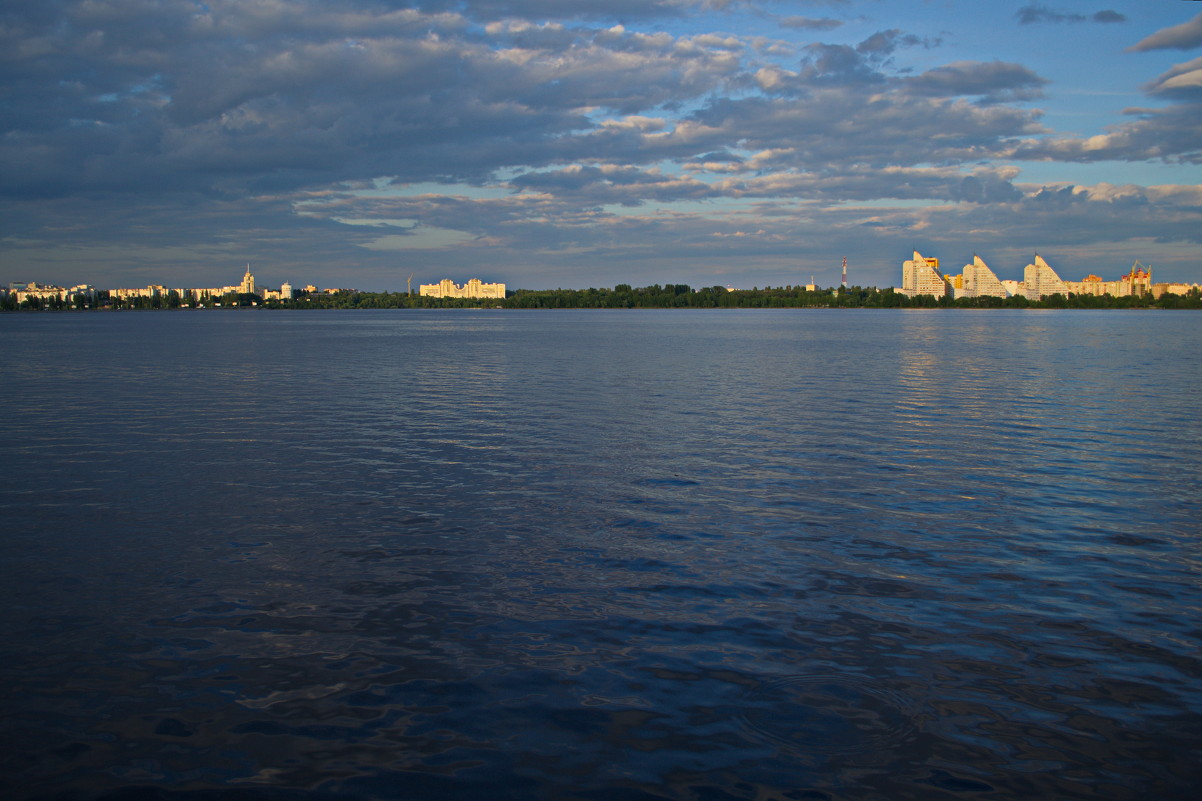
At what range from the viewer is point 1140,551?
12.1m

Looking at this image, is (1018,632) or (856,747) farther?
(1018,632)

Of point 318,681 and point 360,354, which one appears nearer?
point 318,681

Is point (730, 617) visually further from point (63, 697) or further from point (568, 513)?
point (63, 697)

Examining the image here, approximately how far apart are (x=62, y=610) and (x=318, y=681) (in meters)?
4.07

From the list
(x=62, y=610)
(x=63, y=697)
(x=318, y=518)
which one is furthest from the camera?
(x=318, y=518)

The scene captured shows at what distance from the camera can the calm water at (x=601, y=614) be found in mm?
6703

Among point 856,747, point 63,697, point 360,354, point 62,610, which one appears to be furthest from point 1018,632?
point 360,354

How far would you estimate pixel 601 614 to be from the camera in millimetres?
9680

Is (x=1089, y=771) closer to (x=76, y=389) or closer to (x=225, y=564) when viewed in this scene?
(x=225, y=564)

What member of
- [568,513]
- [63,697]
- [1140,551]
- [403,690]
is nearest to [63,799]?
[63,697]

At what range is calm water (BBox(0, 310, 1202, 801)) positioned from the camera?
264 inches

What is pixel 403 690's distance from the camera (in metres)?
7.85

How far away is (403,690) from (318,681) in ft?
2.98

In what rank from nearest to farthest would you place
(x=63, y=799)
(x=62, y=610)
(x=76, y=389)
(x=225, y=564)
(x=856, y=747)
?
(x=63, y=799) → (x=856, y=747) → (x=62, y=610) → (x=225, y=564) → (x=76, y=389)
